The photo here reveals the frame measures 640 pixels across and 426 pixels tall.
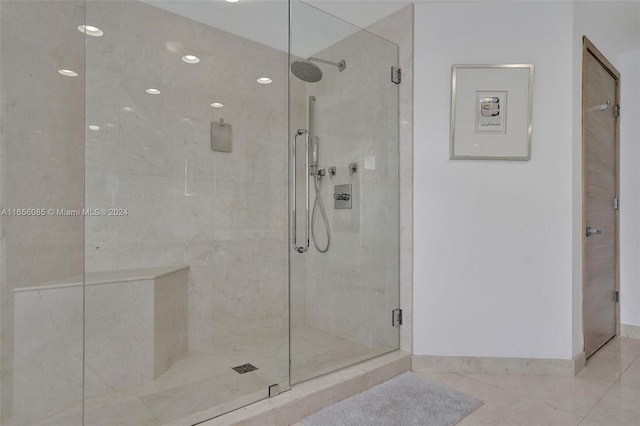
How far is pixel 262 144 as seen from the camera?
2490mm

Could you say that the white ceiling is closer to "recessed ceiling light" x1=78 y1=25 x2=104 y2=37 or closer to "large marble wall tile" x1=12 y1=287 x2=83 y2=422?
"recessed ceiling light" x1=78 y1=25 x2=104 y2=37

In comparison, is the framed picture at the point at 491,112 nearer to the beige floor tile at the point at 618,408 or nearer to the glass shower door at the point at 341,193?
the glass shower door at the point at 341,193

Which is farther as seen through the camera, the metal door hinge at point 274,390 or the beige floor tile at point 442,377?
the beige floor tile at point 442,377

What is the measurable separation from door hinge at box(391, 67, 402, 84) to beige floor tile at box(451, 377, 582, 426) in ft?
6.59

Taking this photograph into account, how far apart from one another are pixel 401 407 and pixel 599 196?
2185 millimetres

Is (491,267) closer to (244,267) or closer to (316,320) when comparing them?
(316,320)

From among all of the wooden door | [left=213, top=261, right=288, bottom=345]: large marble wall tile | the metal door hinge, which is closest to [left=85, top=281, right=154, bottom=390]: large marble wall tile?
[left=213, top=261, right=288, bottom=345]: large marble wall tile

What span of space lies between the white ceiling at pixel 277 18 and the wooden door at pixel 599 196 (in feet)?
5.02

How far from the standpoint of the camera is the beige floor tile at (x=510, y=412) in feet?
5.94

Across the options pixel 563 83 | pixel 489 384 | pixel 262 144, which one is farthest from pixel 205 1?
pixel 489 384

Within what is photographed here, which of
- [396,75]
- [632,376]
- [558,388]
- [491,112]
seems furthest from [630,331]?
[396,75]

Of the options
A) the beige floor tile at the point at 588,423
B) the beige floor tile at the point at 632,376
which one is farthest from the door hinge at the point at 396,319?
the beige floor tile at the point at 632,376

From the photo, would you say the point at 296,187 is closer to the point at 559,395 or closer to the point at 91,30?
the point at 91,30

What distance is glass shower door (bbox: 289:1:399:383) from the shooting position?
222 cm
